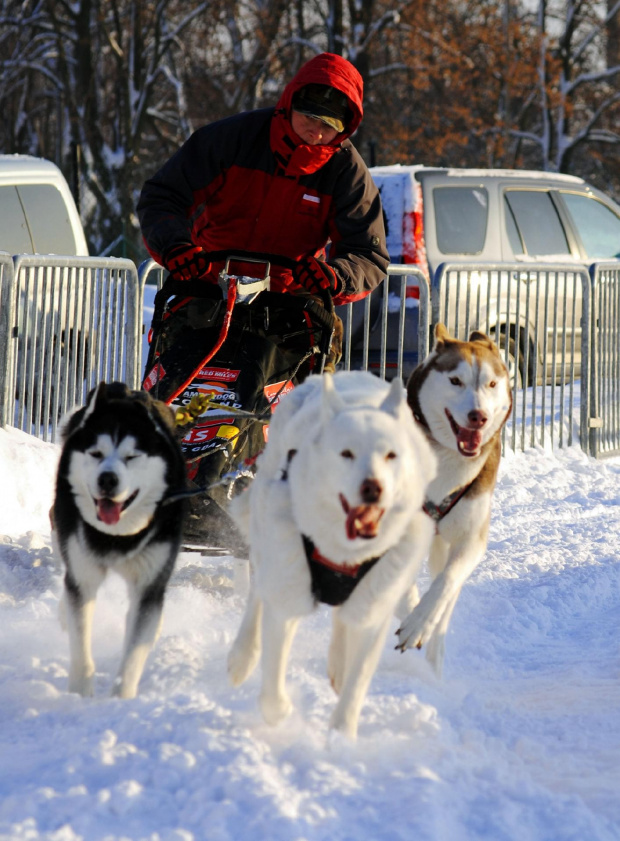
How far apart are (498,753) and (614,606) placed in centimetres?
208

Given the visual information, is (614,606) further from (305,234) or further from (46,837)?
(46,837)

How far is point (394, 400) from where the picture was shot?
294 cm

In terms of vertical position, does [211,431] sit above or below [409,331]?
below

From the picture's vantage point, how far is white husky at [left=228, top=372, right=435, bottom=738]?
274 cm

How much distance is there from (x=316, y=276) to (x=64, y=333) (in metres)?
3.32

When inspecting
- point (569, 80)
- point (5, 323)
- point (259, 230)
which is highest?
point (569, 80)

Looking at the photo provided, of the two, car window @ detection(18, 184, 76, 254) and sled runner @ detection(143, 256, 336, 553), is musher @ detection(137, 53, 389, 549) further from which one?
car window @ detection(18, 184, 76, 254)

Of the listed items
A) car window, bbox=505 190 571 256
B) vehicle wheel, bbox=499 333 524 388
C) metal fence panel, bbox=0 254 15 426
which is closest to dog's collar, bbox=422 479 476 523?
metal fence panel, bbox=0 254 15 426

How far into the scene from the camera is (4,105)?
104 ft

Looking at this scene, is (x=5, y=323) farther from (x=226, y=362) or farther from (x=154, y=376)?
(x=226, y=362)

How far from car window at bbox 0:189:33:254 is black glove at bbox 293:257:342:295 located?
4.80 metres

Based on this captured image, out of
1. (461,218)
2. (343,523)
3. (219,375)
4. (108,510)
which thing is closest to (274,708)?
(343,523)

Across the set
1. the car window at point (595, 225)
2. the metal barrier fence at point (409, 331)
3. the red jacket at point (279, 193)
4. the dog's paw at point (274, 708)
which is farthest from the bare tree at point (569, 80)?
the dog's paw at point (274, 708)

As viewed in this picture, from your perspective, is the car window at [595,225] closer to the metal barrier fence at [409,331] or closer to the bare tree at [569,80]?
the metal barrier fence at [409,331]
